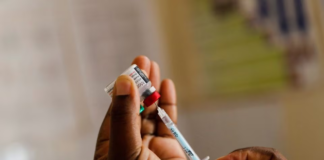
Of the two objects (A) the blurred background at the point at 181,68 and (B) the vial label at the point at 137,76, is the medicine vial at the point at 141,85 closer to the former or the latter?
(B) the vial label at the point at 137,76

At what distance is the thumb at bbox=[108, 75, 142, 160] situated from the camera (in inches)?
20.8

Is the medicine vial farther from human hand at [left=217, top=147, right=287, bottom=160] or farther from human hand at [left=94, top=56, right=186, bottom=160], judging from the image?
human hand at [left=217, top=147, right=287, bottom=160]

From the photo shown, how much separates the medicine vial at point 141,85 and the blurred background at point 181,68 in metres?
0.39

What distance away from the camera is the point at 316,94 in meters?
1.06

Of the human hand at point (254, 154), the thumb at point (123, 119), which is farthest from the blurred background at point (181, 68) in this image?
the thumb at point (123, 119)

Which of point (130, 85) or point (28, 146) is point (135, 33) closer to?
point (28, 146)

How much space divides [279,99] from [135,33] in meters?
0.69

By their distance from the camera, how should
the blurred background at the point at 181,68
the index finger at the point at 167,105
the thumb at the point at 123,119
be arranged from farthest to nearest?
the blurred background at the point at 181,68 → the index finger at the point at 167,105 → the thumb at the point at 123,119

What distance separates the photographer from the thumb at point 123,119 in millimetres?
527

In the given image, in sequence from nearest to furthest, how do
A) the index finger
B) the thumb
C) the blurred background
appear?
the thumb, the index finger, the blurred background

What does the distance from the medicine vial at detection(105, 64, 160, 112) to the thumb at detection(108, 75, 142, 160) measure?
7cm

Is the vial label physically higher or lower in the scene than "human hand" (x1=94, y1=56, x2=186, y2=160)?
higher

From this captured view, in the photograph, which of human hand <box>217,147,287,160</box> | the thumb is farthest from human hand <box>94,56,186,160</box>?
human hand <box>217,147,287,160</box>

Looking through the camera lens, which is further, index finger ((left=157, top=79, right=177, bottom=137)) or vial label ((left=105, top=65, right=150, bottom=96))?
index finger ((left=157, top=79, right=177, bottom=137))
